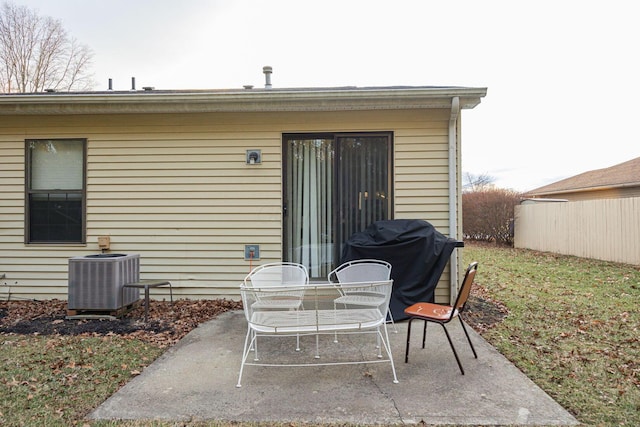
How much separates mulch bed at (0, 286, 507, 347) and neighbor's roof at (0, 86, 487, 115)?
2537 millimetres

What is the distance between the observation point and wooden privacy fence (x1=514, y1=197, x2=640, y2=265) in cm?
860

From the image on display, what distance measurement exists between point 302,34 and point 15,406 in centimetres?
1062

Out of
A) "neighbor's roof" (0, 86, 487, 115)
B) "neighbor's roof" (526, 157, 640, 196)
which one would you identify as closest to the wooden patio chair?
"neighbor's roof" (0, 86, 487, 115)

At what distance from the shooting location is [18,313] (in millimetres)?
4672

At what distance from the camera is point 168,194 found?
513 centimetres

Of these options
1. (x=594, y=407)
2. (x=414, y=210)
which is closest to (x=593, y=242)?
(x=414, y=210)

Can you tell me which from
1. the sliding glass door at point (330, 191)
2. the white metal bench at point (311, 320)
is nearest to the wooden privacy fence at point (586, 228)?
the sliding glass door at point (330, 191)

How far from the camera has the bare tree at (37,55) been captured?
675 inches

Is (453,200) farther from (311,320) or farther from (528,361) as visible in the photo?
(311,320)

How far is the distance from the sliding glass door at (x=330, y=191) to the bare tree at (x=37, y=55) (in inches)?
704

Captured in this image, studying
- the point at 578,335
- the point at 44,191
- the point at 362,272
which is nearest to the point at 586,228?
the point at 578,335

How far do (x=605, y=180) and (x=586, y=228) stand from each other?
18.7 ft

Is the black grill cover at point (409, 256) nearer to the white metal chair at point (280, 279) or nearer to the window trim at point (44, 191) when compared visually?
the white metal chair at point (280, 279)

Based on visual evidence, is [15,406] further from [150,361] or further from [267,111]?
[267,111]
